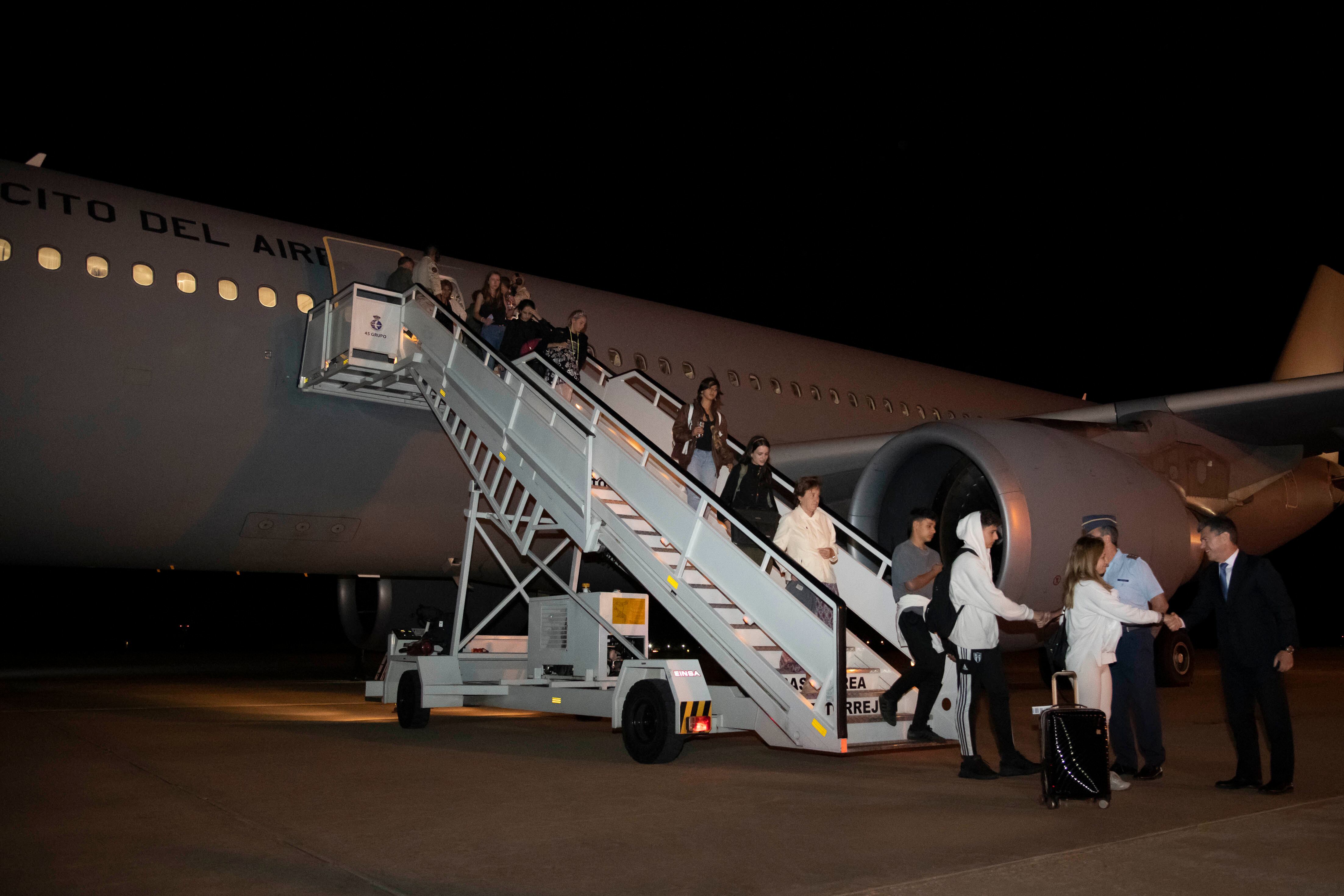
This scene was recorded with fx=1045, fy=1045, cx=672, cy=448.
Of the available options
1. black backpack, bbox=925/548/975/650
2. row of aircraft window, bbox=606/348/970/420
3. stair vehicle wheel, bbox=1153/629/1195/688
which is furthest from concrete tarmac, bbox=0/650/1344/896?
row of aircraft window, bbox=606/348/970/420

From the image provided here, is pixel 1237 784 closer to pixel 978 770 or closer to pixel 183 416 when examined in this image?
pixel 978 770

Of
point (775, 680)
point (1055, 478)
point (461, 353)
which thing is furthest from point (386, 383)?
point (1055, 478)

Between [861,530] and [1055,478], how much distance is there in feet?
5.20

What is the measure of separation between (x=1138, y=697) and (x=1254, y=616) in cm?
66

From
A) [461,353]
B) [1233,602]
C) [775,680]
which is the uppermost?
[461,353]

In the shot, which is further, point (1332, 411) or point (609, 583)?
point (609, 583)

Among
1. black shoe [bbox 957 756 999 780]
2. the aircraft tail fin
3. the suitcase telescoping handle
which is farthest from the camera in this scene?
the aircraft tail fin

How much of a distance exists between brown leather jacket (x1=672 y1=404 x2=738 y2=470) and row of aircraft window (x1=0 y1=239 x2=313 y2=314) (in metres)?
3.13

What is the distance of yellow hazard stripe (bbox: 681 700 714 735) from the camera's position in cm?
511

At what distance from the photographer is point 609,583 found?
10695 millimetres

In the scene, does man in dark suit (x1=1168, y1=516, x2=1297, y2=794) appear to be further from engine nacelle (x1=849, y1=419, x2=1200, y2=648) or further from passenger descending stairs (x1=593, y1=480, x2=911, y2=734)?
passenger descending stairs (x1=593, y1=480, x2=911, y2=734)

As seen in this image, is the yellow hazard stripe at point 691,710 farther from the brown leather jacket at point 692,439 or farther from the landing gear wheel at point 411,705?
the landing gear wheel at point 411,705

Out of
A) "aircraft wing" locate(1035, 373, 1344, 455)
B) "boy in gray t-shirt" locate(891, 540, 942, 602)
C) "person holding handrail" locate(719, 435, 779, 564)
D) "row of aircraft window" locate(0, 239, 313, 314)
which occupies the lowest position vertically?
"boy in gray t-shirt" locate(891, 540, 942, 602)

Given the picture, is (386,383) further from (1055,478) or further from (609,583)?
(1055,478)
